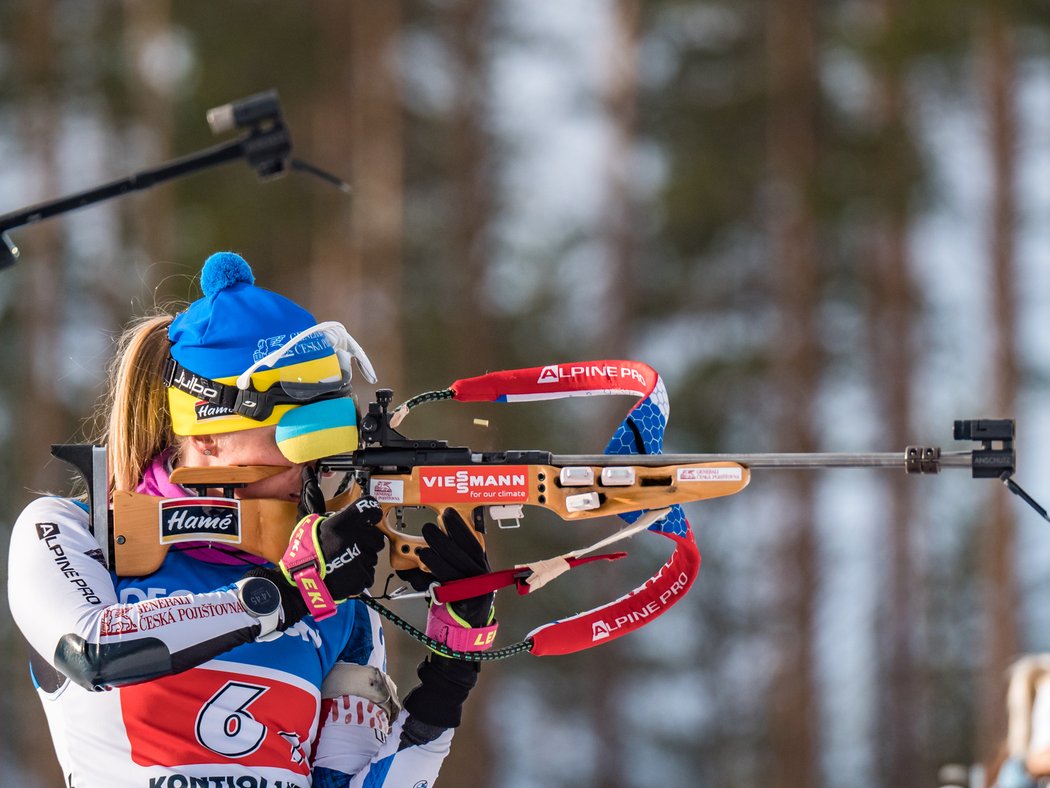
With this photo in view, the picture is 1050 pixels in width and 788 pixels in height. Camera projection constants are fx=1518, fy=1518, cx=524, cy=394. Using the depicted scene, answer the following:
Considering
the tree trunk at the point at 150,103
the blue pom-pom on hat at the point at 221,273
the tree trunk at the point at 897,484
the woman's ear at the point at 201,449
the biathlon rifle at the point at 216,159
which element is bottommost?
the tree trunk at the point at 897,484

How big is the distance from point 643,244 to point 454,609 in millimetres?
15756

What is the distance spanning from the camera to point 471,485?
3.62m

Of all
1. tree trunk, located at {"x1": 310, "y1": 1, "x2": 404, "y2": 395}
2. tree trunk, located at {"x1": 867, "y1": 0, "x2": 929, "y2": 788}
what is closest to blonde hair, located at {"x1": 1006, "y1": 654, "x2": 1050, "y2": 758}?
tree trunk, located at {"x1": 310, "y1": 1, "x2": 404, "y2": 395}

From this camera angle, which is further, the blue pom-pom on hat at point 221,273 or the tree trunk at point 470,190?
the tree trunk at point 470,190

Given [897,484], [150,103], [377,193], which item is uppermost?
[150,103]

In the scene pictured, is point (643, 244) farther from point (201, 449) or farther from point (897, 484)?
point (201, 449)

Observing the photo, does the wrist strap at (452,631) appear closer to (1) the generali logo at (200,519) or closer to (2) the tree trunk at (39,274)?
(1) the generali logo at (200,519)

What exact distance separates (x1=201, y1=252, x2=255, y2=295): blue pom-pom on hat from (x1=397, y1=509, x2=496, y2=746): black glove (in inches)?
29.5

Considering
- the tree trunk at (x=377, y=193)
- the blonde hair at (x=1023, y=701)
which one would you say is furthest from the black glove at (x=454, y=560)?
the tree trunk at (x=377, y=193)

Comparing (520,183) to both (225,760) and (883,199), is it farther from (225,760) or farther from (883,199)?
(225,760)

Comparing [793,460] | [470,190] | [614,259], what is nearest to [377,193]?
[470,190]

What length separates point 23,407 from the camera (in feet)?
65.6

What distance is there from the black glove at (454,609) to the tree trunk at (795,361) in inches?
548

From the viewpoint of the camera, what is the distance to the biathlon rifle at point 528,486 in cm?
339
